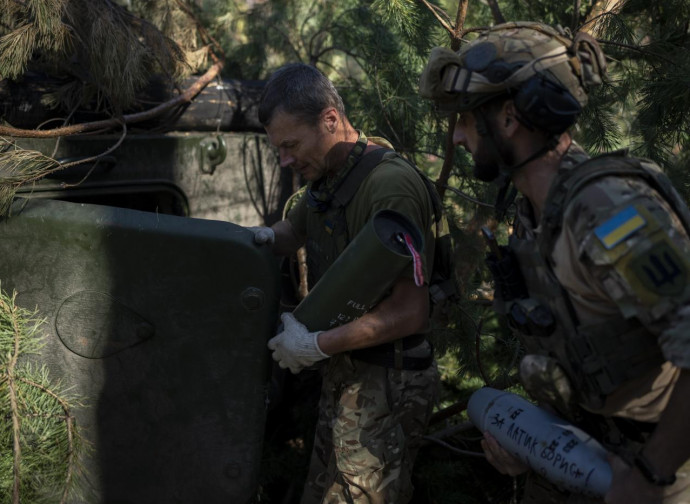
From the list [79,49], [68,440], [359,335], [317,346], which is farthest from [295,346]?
[79,49]

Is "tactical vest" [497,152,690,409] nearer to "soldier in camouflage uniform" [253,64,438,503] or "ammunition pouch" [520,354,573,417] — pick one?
"ammunition pouch" [520,354,573,417]

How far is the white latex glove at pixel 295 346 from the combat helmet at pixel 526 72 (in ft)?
2.54

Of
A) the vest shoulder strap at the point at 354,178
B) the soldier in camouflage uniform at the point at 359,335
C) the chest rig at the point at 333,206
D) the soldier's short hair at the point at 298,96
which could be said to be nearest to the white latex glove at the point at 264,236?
the soldier in camouflage uniform at the point at 359,335

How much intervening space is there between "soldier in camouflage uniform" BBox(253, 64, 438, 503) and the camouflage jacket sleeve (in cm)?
72

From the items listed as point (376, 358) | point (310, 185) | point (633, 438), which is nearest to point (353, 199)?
point (310, 185)

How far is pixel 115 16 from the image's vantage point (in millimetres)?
2773

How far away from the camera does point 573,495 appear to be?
1830 millimetres

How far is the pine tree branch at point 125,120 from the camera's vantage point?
2436 millimetres

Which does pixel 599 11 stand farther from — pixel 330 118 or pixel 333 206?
pixel 333 206

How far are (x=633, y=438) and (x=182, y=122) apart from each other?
7.11 feet

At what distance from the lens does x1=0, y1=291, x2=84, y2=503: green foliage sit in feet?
6.68

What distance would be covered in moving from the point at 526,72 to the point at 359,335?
859 mm

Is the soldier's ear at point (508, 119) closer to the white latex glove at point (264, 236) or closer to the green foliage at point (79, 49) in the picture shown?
the white latex glove at point (264, 236)

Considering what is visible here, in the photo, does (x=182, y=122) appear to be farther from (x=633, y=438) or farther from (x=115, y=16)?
(x=633, y=438)
